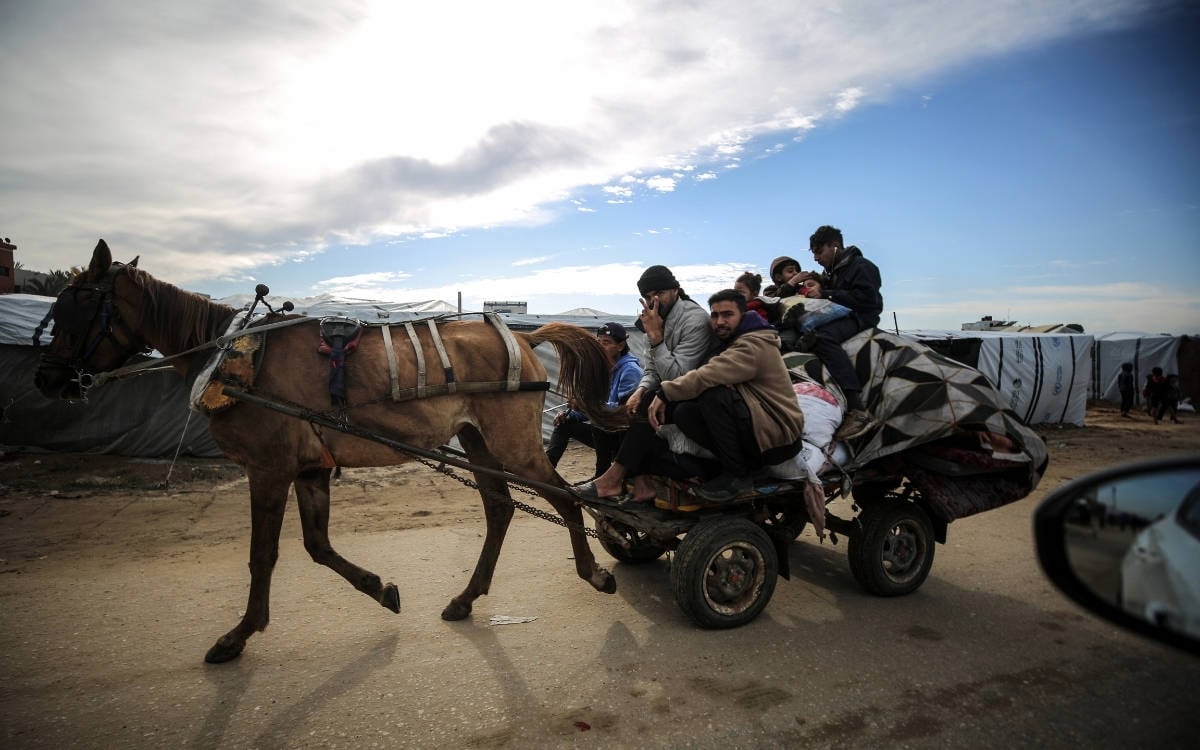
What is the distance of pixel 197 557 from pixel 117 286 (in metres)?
2.92

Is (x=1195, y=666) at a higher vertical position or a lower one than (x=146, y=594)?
higher

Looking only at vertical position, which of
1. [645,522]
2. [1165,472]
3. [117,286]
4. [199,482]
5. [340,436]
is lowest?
[199,482]

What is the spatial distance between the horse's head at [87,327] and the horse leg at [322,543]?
149cm

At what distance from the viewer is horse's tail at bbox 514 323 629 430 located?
5.29 metres

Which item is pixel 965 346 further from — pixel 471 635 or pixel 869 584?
pixel 471 635

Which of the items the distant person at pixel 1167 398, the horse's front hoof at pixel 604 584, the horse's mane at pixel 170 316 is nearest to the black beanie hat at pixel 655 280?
the horse's front hoof at pixel 604 584

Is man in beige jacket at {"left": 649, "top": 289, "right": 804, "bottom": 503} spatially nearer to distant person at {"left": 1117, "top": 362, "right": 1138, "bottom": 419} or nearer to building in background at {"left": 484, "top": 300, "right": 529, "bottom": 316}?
building in background at {"left": 484, "top": 300, "right": 529, "bottom": 316}

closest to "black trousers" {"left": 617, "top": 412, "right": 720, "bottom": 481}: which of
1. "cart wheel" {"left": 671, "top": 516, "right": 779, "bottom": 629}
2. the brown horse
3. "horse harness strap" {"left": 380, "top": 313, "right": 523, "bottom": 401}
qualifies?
"cart wheel" {"left": 671, "top": 516, "right": 779, "bottom": 629}

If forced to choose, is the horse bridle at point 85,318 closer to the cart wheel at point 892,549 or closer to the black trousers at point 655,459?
the black trousers at point 655,459

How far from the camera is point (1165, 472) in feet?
4.50

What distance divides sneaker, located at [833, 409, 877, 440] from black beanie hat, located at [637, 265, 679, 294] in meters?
1.63

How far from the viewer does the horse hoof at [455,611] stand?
4434 mm

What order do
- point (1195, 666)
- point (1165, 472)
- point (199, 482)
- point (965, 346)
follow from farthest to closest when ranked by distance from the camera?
point (965, 346), point (199, 482), point (1195, 666), point (1165, 472)

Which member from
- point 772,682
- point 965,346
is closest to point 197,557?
point 772,682
